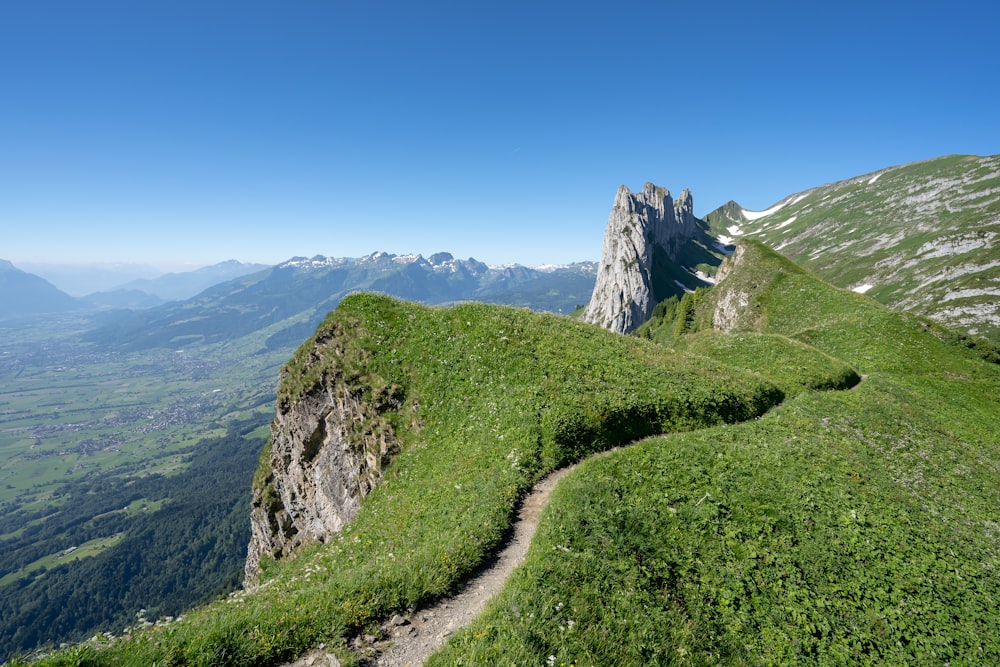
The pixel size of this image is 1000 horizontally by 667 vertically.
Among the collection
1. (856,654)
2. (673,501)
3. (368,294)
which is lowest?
(856,654)

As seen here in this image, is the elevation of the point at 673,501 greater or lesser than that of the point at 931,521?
greater

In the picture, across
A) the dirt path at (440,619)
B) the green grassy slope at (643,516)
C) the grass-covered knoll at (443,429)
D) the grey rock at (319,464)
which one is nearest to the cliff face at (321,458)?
the grey rock at (319,464)

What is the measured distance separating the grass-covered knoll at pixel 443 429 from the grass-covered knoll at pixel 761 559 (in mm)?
2182

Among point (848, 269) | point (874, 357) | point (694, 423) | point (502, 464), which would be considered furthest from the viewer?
point (848, 269)

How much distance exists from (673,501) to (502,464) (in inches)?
278

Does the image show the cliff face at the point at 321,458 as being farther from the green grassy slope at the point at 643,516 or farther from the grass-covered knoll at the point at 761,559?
the grass-covered knoll at the point at 761,559

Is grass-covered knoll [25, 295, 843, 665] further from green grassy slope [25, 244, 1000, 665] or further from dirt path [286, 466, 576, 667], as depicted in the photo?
dirt path [286, 466, 576, 667]

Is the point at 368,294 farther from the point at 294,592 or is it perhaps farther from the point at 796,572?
the point at 796,572

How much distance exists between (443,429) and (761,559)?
15.4 meters

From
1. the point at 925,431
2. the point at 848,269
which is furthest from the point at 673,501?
the point at 848,269

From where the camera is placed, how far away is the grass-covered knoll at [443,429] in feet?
32.8

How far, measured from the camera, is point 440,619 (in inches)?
431

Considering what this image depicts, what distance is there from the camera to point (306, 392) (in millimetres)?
32375

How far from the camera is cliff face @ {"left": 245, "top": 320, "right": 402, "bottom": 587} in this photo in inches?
1033
